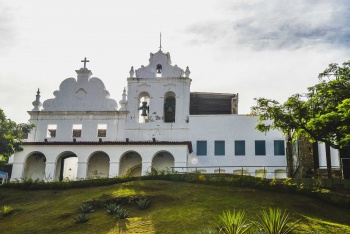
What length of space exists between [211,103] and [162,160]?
9202 mm

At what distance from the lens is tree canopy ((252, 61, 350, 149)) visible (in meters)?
26.8

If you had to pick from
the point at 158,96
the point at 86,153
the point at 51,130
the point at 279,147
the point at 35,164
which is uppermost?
the point at 158,96

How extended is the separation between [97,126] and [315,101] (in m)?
20.4

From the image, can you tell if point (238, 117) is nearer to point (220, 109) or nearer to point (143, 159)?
point (220, 109)

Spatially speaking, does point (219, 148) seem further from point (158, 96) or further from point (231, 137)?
point (158, 96)

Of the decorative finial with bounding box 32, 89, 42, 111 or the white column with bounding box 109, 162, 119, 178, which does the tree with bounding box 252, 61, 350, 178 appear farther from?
the decorative finial with bounding box 32, 89, 42, 111

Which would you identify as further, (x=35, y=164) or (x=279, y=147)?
(x=35, y=164)

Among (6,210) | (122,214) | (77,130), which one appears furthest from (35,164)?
(122,214)

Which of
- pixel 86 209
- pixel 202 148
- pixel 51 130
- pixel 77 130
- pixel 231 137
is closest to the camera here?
pixel 86 209

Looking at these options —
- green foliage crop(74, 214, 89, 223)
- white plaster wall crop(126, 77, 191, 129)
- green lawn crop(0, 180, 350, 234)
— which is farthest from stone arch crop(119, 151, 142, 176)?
green foliage crop(74, 214, 89, 223)

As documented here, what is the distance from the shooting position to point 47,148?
39125 millimetres

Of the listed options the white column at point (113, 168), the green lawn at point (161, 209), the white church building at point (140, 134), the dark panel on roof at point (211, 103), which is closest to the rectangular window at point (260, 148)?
the white church building at point (140, 134)

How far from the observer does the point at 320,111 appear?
27.8 meters

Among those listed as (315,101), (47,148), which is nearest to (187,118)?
(47,148)
